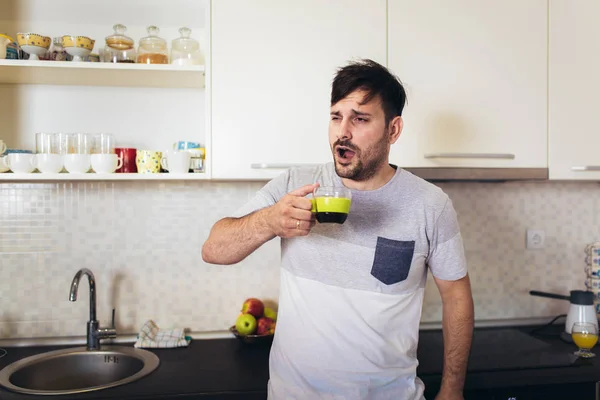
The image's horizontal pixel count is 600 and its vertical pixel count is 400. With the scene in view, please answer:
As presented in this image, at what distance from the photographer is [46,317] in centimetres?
209

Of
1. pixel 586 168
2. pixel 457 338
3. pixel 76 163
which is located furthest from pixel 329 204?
pixel 586 168

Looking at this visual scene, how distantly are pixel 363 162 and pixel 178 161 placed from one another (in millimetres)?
681

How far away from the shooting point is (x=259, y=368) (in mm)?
1816

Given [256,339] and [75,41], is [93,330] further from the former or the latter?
[75,41]

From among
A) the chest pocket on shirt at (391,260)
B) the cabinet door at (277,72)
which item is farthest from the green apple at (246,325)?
the chest pocket on shirt at (391,260)

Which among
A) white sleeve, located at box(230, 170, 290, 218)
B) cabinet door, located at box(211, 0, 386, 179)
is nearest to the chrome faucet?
cabinet door, located at box(211, 0, 386, 179)

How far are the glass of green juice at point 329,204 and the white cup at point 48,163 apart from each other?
3.31 ft

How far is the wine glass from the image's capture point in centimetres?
194

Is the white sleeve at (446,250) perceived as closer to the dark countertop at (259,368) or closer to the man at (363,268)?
the man at (363,268)

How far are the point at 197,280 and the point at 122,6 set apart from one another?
1106mm

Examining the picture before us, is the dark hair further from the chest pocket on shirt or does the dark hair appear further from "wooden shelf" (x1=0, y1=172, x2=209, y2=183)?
"wooden shelf" (x1=0, y1=172, x2=209, y2=183)

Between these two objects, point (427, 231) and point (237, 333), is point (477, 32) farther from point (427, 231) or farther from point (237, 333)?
point (237, 333)

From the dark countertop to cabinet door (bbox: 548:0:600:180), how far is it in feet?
2.21

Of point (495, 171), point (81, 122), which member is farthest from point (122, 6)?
point (495, 171)
